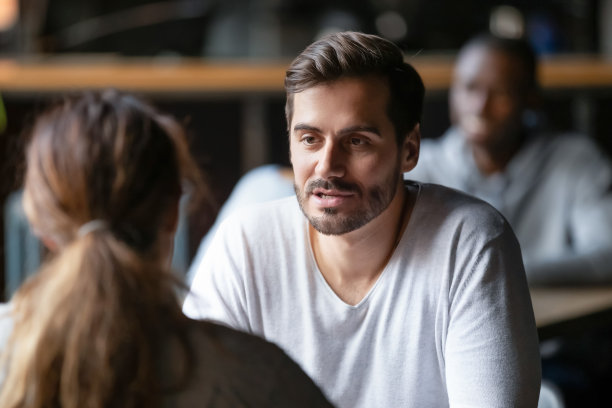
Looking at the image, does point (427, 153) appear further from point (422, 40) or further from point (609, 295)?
point (422, 40)

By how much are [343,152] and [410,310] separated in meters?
0.25

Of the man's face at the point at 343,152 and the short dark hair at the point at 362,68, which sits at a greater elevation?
the short dark hair at the point at 362,68

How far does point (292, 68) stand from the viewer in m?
1.22

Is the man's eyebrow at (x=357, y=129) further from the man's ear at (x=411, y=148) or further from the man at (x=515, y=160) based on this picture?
the man at (x=515, y=160)

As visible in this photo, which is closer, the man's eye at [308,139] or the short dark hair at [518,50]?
the man's eye at [308,139]

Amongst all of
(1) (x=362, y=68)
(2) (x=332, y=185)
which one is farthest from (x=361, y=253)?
(1) (x=362, y=68)

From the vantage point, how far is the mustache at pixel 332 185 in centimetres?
120

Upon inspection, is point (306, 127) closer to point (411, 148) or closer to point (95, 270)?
point (411, 148)

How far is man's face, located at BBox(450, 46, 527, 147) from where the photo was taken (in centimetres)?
226

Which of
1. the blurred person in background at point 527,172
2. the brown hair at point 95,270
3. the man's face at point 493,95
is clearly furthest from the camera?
the man's face at point 493,95

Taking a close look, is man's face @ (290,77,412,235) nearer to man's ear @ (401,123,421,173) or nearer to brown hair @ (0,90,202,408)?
man's ear @ (401,123,421,173)

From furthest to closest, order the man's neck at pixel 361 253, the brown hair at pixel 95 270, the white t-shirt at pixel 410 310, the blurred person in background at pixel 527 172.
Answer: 1. the blurred person in background at pixel 527 172
2. the man's neck at pixel 361 253
3. the white t-shirt at pixel 410 310
4. the brown hair at pixel 95 270

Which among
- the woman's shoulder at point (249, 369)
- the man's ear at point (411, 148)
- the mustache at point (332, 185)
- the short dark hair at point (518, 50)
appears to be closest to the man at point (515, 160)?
the short dark hair at point (518, 50)

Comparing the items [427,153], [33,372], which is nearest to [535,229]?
[427,153]
